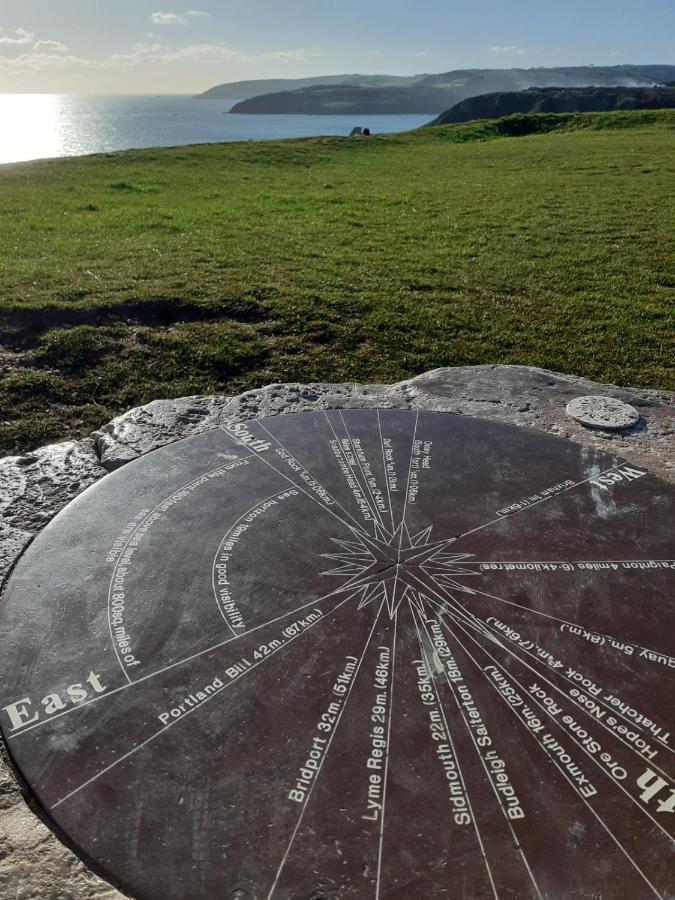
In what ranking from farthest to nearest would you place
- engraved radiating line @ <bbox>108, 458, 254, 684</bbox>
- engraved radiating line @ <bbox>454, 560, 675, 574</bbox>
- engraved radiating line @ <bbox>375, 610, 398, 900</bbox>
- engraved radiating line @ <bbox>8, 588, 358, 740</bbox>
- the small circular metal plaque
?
the small circular metal plaque → engraved radiating line @ <bbox>454, 560, 675, 574</bbox> → engraved radiating line @ <bbox>108, 458, 254, 684</bbox> → engraved radiating line @ <bbox>8, 588, 358, 740</bbox> → engraved radiating line @ <bbox>375, 610, 398, 900</bbox>

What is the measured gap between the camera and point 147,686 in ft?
6.72

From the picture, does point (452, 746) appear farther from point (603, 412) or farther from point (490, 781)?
point (603, 412)

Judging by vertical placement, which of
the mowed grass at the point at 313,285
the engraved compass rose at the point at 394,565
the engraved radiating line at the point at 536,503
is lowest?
the mowed grass at the point at 313,285

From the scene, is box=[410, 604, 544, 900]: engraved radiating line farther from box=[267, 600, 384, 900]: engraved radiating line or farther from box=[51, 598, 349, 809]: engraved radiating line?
box=[51, 598, 349, 809]: engraved radiating line

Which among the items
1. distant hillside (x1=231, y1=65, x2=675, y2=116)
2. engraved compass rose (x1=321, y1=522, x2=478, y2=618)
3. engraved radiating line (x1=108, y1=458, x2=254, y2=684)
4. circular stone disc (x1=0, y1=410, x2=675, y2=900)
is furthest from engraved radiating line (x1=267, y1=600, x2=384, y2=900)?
distant hillside (x1=231, y1=65, x2=675, y2=116)

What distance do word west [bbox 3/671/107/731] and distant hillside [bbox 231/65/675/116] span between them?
156350 mm

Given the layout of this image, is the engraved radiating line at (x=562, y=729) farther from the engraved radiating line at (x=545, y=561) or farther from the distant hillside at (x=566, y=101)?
the distant hillside at (x=566, y=101)

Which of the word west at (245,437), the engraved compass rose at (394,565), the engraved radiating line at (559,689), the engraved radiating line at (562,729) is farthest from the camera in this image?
the word west at (245,437)

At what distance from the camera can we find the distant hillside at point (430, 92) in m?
151

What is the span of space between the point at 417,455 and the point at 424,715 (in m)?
1.45

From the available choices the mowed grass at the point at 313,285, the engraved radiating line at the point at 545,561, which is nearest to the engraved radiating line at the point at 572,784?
the engraved radiating line at the point at 545,561

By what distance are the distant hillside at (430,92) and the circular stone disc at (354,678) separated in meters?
155

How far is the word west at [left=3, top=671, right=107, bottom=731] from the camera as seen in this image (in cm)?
197

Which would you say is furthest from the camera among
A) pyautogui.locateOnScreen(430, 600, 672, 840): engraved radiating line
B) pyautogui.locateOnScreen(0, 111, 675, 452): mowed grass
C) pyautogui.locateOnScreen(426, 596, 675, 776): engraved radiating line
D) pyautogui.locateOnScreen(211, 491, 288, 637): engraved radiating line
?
pyautogui.locateOnScreen(0, 111, 675, 452): mowed grass
